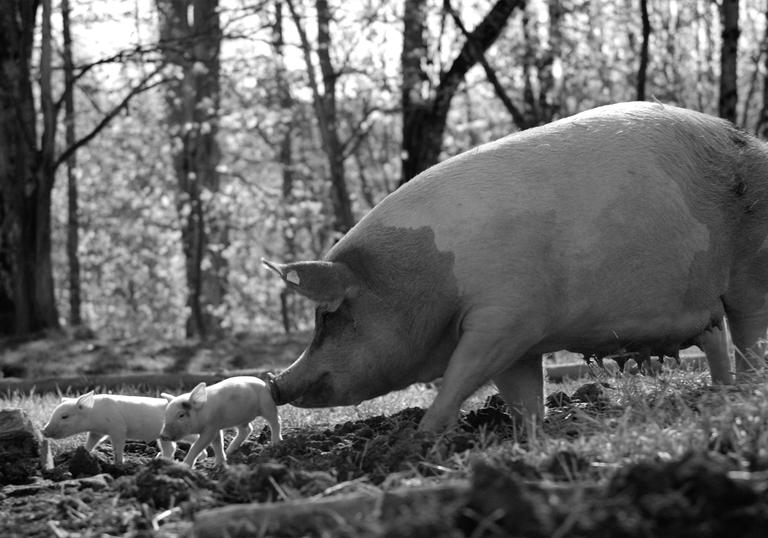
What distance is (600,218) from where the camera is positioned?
17.7ft

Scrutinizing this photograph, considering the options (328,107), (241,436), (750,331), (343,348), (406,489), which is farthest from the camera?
(328,107)

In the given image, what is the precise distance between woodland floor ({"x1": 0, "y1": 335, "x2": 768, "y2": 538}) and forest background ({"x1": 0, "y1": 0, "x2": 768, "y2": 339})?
2.82 meters

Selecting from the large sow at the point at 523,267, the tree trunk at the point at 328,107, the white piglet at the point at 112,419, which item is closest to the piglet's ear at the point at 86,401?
the white piglet at the point at 112,419

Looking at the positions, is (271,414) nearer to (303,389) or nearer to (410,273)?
(303,389)

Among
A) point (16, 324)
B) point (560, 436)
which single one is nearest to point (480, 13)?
Result: point (16, 324)

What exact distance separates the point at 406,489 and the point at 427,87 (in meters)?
14.1

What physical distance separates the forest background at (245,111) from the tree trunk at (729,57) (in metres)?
0.02

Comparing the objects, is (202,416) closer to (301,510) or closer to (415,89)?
(301,510)

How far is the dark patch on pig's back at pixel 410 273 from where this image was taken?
5289 mm

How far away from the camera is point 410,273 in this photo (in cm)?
536

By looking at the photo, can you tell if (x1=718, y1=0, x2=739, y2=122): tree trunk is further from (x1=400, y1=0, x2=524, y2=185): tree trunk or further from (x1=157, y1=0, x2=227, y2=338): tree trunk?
(x1=157, y1=0, x2=227, y2=338): tree trunk

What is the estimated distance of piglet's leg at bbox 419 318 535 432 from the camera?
5066mm

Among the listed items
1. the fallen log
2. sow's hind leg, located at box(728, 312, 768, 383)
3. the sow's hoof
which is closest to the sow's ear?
the sow's hoof

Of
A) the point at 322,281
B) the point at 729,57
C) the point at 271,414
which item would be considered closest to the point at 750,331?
the point at 322,281
